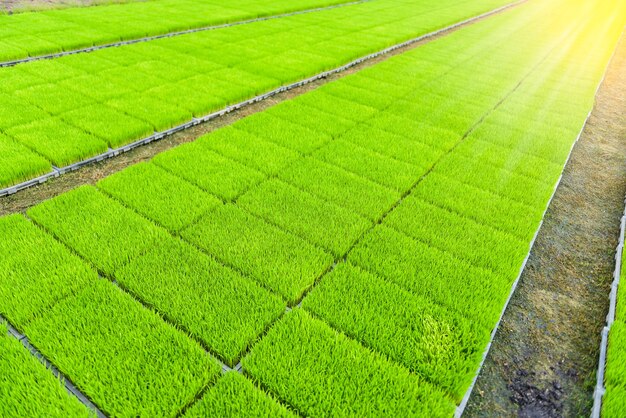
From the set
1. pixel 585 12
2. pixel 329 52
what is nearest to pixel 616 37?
pixel 585 12

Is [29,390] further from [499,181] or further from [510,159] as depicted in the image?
[510,159]

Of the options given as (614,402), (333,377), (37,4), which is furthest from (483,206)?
(37,4)

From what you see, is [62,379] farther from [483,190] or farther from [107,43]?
[107,43]

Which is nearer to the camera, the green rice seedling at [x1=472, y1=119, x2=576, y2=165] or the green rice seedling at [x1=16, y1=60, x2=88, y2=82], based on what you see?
the green rice seedling at [x1=472, y1=119, x2=576, y2=165]

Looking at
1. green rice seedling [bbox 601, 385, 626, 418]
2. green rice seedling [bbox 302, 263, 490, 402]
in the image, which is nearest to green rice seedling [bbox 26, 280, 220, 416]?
green rice seedling [bbox 302, 263, 490, 402]

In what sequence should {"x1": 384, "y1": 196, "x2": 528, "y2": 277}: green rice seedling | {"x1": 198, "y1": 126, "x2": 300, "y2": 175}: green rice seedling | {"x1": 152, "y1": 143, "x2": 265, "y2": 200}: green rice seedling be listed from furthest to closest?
{"x1": 198, "y1": 126, "x2": 300, "y2": 175}: green rice seedling → {"x1": 152, "y1": 143, "x2": 265, "y2": 200}: green rice seedling → {"x1": 384, "y1": 196, "x2": 528, "y2": 277}: green rice seedling

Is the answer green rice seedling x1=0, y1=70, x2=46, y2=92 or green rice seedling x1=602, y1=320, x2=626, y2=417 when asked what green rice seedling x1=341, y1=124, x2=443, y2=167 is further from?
green rice seedling x1=0, y1=70, x2=46, y2=92
